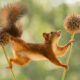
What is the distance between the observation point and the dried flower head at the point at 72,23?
2.12 feet

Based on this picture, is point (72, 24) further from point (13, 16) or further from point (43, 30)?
point (43, 30)

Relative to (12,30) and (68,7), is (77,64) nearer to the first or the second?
(68,7)

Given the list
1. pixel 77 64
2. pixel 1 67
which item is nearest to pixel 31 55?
pixel 1 67

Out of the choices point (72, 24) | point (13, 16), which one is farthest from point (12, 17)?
point (72, 24)

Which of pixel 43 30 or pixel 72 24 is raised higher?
pixel 72 24

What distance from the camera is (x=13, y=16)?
59cm

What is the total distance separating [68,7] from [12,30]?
1.86 m

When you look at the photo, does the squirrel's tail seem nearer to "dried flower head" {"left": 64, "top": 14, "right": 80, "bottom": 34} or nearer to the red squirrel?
the red squirrel

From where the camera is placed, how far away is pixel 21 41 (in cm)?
59

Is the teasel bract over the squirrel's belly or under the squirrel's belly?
over

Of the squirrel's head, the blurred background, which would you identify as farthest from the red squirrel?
the blurred background

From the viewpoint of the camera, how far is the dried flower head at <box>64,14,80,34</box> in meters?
0.65

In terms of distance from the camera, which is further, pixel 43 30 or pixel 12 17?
pixel 43 30

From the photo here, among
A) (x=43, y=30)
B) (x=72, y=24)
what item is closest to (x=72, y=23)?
(x=72, y=24)
